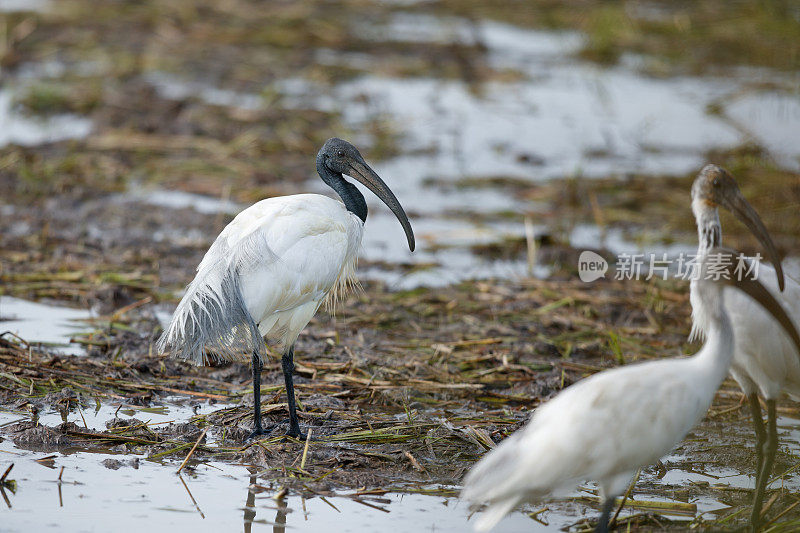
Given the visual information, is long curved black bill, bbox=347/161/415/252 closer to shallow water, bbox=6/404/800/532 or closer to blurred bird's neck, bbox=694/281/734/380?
shallow water, bbox=6/404/800/532

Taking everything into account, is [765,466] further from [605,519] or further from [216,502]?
[216,502]

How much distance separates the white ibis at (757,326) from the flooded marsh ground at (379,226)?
0.95ft

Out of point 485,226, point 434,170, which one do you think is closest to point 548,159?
point 434,170

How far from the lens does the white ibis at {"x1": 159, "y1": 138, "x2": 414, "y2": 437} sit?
229 inches

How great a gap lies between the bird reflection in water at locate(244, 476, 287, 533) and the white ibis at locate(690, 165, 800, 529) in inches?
86.6

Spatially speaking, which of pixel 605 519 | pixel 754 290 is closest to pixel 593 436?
pixel 605 519

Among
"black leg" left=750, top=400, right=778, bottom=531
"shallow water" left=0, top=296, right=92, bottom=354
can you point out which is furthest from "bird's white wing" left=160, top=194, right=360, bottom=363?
"black leg" left=750, top=400, right=778, bottom=531

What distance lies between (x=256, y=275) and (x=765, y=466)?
2.85 meters

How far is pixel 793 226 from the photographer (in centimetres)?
1054

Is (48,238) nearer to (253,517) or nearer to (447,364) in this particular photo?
(447,364)

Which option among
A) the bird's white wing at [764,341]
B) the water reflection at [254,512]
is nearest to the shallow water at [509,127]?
the bird's white wing at [764,341]

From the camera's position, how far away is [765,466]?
18.2 ft

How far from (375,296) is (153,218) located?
8.89ft

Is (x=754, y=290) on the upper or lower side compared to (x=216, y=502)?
upper
